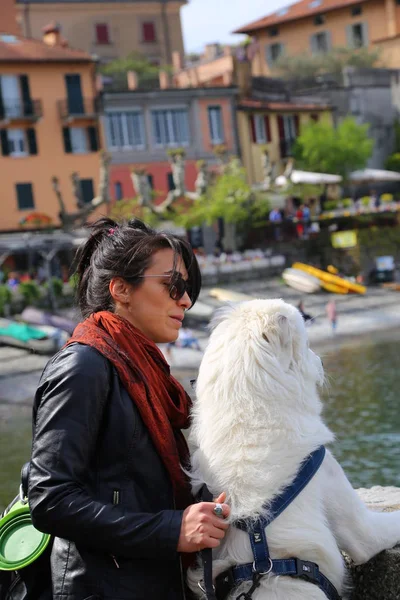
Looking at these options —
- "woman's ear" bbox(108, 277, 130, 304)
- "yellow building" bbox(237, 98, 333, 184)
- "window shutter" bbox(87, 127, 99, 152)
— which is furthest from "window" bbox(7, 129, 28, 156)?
"woman's ear" bbox(108, 277, 130, 304)

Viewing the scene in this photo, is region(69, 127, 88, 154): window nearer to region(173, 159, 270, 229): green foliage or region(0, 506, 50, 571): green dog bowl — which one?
region(173, 159, 270, 229): green foliage

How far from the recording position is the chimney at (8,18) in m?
57.1


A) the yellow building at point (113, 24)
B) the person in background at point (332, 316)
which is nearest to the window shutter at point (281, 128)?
the person in background at point (332, 316)

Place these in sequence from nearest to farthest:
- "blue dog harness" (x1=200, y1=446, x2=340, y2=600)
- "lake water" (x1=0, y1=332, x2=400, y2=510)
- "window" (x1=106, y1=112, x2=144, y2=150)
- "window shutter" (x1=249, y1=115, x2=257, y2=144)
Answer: "blue dog harness" (x1=200, y1=446, x2=340, y2=600) → "lake water" (x1=0, y1=332, x2=400, y2=510) → "window" (x1=106, y1=112, x2=144, y2=150) → "window shutter" (x1=249, y1=115, x2=257, y2=144)

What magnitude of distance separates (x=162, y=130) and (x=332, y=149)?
409 inches

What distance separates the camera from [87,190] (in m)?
49.8

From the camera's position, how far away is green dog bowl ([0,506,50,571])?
3132 mm

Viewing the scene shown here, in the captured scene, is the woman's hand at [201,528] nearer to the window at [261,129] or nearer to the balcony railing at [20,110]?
the balcony railing at [20,110]

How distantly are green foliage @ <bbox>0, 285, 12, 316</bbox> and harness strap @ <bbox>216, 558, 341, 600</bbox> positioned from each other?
1304 inches

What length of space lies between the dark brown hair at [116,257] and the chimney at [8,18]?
186 feet

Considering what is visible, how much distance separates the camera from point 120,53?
78.8m

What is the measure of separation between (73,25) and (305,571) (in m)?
79.0

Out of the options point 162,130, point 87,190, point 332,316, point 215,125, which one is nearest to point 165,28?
point 215,125

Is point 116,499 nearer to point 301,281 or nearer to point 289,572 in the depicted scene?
point 289,572
